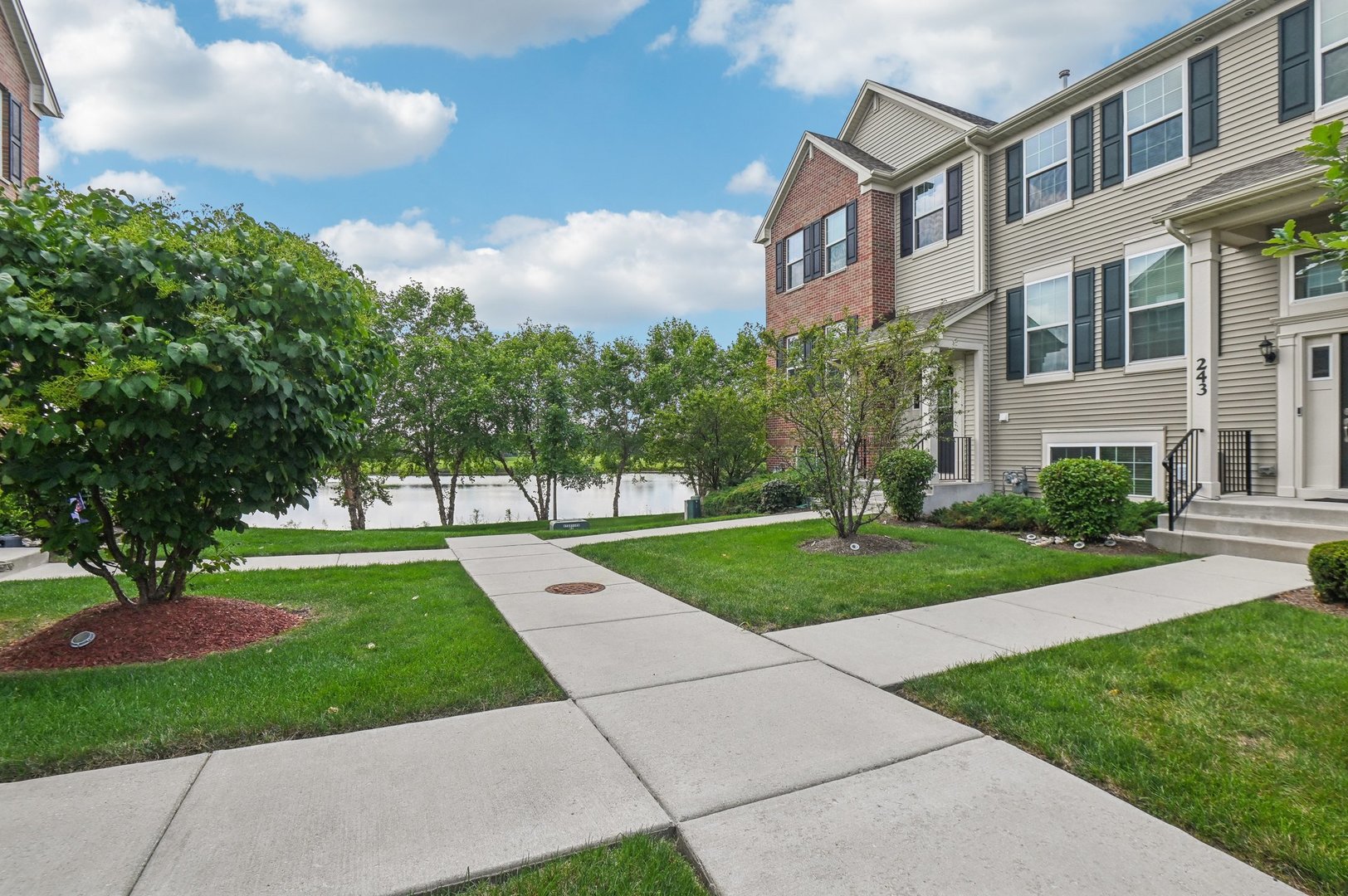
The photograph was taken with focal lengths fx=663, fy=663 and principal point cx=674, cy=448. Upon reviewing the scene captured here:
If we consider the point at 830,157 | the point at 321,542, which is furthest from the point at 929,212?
the point at 321,542

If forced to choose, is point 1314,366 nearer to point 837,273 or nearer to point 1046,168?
point 1046,168

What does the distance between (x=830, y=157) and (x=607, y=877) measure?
16.0m

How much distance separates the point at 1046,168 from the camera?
11.7 meters

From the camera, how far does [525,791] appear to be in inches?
97.9

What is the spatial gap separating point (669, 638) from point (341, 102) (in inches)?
→ 428

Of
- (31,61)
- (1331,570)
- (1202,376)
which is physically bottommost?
(1331,570)

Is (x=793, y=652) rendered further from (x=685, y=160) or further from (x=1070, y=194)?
(x=685, y=160)

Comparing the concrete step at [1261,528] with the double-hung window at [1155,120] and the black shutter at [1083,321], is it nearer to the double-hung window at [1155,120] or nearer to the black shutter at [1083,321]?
the black shutter at [1083,321]

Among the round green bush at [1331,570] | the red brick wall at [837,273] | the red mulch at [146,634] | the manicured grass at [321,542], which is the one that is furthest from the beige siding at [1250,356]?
the red mulch at [146,634]

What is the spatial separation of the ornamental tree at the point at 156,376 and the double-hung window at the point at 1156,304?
35.9 ft

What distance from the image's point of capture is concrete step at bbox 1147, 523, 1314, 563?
22.9ft

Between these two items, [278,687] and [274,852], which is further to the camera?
[278,687]

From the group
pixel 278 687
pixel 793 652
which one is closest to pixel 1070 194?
pixel 793 652

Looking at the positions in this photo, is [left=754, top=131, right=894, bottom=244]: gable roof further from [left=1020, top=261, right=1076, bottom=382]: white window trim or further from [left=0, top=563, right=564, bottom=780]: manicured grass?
[left=0, top=563, right=564, bottom=780]: manicured grass
